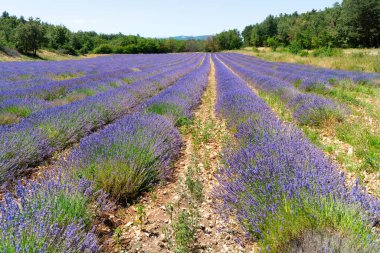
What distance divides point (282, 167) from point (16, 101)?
6.04m

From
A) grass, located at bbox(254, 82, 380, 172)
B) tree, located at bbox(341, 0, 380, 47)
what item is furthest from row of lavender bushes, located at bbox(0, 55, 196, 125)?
tree, located at bbox(341, 0, 380, 47)

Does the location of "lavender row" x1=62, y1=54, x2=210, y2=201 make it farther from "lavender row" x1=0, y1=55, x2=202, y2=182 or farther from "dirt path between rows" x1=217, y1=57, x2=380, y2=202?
"dirt path between rows" x1=217, y1=57, x2=380, y2=202

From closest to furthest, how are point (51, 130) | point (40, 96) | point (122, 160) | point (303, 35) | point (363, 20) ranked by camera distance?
point (122, 160), point (51, 130), point (40, 96), point (363, 20), point (303, 35)

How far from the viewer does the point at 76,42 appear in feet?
173

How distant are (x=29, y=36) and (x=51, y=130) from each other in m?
34.3

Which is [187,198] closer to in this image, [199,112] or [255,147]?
[255,147]

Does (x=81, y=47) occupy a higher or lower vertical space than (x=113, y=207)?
higher

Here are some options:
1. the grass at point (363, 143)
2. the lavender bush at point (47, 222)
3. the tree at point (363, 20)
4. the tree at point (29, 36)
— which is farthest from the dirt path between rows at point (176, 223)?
the tree at point (363, 20)

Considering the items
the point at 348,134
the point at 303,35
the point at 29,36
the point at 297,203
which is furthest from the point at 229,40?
the point at 297,203

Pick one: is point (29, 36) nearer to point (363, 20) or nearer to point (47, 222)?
point (47, 222)

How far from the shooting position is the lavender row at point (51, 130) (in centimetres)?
320

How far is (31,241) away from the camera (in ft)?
4.86

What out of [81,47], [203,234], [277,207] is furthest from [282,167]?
[81,47]

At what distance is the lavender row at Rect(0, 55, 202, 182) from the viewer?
10.5 ft
